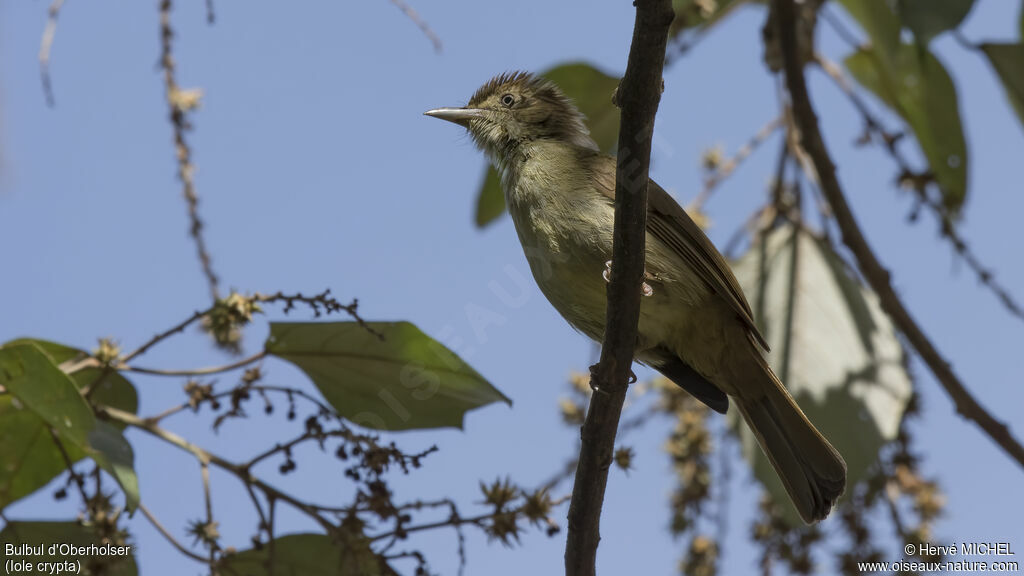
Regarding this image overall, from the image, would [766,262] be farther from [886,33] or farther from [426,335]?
[426,335]

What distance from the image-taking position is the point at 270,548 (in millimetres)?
2879

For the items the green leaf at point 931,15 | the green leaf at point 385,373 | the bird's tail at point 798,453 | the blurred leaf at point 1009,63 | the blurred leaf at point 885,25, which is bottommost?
the bird's tail at point 798,453

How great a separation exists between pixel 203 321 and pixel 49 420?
54 centimetres

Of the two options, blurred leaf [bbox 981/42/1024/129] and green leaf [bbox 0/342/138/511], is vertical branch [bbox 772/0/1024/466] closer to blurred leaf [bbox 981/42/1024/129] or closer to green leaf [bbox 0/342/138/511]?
blurred leaf [bbox 981/42/1024/129]

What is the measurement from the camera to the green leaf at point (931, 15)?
10.7 feet

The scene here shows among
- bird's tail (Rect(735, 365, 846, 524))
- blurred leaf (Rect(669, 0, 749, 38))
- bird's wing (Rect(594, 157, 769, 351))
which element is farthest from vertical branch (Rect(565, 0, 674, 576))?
blurred leaf (Rect(669, 0, 749, 38))

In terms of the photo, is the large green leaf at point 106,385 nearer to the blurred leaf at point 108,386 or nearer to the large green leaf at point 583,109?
the blurred leaf at point 108,386

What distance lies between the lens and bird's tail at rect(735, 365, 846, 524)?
3.59 metres

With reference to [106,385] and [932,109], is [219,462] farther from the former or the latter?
[932,109]

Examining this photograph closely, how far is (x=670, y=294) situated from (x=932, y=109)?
172 cm

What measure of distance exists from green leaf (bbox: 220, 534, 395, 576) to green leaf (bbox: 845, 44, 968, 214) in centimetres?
263

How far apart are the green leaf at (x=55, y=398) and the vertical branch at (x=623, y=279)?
3.70 feet

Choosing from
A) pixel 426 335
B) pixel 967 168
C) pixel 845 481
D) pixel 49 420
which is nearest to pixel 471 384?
pixel 426 335

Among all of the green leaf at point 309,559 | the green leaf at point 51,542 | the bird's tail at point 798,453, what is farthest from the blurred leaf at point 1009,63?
the green leaf at point 51,542
